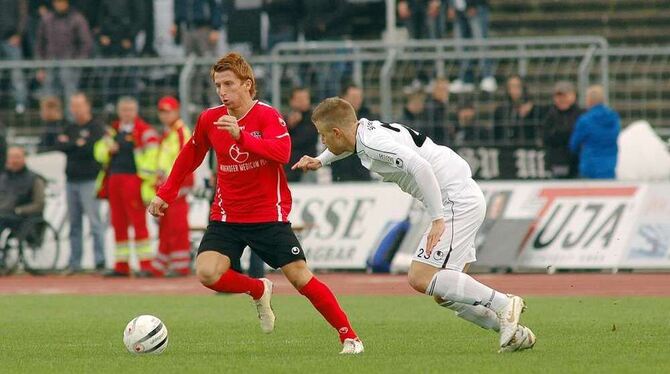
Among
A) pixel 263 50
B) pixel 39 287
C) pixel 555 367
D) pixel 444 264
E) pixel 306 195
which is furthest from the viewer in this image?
pixel 263 50

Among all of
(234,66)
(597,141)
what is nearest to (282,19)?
(597,141)

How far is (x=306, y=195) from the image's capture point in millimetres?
21578

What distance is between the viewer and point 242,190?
1114 centimetres

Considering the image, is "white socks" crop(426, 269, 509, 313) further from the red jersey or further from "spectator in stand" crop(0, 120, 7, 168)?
"spectator in stand" crop(0, 120, 7, 168)

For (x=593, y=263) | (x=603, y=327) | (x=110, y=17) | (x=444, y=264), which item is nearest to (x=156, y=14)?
(x=110, y=17)

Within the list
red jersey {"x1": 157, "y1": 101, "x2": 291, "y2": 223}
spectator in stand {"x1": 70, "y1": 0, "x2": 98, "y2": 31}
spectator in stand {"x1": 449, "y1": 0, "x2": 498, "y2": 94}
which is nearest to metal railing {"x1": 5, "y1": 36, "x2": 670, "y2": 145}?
spectator in stand {"x1": 449, "y1": 0, "x2": 498, "y2": 94}

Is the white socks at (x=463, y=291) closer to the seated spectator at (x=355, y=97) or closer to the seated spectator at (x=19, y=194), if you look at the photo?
the seated spectator at (x=355, y=97)

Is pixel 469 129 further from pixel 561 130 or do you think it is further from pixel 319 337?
pixel 319 337

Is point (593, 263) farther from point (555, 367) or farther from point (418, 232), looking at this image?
point (555, 367)

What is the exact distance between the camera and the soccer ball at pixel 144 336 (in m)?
10.9

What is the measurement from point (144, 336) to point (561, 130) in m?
10.8

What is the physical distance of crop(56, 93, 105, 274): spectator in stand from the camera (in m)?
21.6

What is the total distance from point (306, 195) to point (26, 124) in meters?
5.31

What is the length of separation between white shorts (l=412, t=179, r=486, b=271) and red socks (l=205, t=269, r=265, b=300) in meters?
1.50
